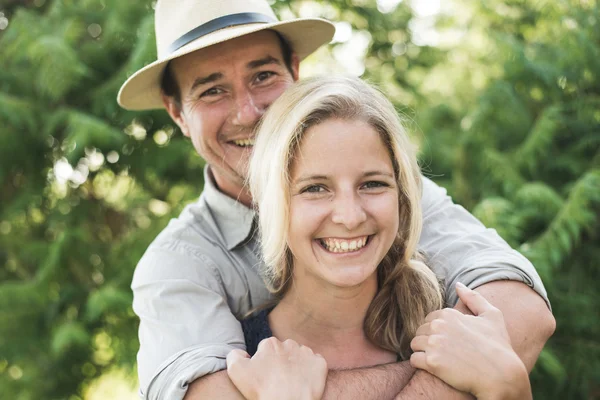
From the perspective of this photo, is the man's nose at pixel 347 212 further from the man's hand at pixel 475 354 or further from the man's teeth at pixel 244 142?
the man's teeth at pixel 244 142

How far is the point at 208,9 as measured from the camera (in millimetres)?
2797

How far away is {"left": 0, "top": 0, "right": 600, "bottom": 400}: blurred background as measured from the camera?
4090mm

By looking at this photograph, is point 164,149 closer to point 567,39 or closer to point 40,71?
point 40,71

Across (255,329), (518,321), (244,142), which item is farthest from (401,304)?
(244,142)

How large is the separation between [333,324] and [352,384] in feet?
0.96

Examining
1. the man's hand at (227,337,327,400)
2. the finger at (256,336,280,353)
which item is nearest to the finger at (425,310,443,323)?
the man's hand at (227,337,327,400)

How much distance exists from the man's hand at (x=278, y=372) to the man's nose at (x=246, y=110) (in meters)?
0.92

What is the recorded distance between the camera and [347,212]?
2.11m

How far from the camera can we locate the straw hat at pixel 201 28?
8.86 feet

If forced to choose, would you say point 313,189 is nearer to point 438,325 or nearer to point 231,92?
point 438,325

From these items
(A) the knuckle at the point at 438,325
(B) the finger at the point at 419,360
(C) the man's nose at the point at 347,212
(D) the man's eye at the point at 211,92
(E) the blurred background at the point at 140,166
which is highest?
(C) the man's nose at the point at 347,212

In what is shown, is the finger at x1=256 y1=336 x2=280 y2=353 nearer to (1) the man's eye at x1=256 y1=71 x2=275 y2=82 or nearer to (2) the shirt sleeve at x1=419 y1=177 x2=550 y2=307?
(2) the shirt sleeve at x1=419 y1=177 x2=550 y2=307

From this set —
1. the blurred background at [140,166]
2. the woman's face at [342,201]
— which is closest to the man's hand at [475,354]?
the woman's face at [342,201]

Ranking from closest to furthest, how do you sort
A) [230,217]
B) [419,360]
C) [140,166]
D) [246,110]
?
[419,360], [246,110], [230,217], [140,166]
